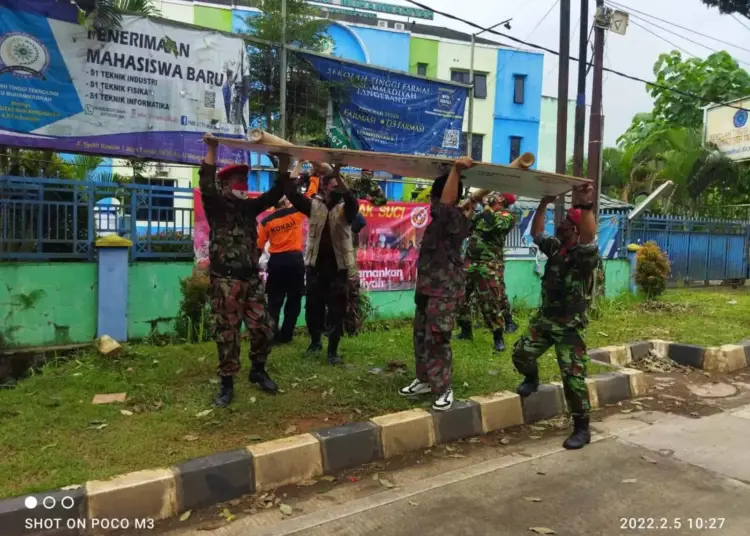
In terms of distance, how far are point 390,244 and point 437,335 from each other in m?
3.74

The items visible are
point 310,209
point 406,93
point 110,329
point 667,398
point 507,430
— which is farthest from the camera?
point 406,93

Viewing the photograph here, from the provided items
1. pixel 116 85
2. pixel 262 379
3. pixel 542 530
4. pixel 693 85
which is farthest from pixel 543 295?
pixel 693 85

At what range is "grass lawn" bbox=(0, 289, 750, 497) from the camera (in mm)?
3359

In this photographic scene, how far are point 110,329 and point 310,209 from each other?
2.60 metres

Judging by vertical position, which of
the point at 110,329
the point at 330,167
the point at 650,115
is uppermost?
the point at 650,115

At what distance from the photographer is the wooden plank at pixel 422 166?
380 cm

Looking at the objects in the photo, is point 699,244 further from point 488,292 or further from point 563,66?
point 488,292

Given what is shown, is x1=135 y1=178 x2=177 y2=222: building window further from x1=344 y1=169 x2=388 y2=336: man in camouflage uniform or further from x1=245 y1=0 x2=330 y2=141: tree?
x1=344 y1=169 x2=388 y2=336: man in camouflage uniform

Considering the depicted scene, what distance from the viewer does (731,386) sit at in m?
5.98

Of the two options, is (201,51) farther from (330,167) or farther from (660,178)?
(660,178)

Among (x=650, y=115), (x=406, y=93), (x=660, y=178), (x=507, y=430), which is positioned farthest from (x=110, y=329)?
(x=650, y=115)

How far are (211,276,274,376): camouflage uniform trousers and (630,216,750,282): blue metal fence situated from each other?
9.86 m

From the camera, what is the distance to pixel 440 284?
13.9 ft

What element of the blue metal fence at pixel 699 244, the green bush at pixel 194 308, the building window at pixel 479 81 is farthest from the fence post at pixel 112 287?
the building window at pixel 479 81
